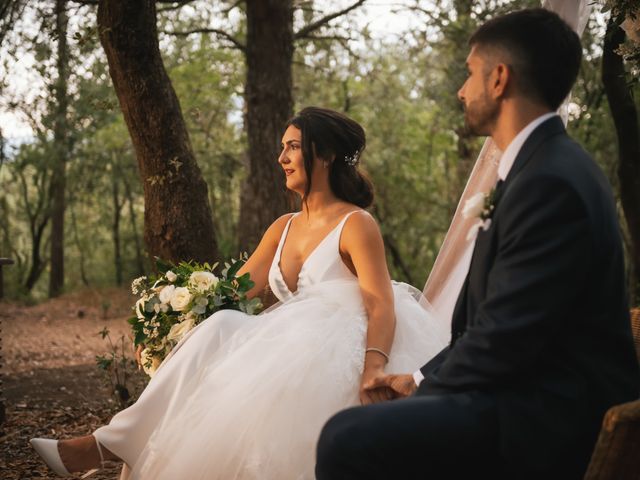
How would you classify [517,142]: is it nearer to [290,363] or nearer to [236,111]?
[290,363]

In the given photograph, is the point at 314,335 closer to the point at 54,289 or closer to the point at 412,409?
the point at 412,409

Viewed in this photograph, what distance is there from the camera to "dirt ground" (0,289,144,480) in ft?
18.3

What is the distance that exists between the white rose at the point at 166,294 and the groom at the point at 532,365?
1804 millimetres

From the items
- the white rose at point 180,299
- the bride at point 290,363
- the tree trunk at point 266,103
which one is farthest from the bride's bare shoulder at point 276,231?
the tree trunk at point 266,103

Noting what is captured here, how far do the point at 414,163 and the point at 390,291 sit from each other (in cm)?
1764

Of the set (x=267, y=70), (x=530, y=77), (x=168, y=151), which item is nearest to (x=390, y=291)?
(x=530, y=77)

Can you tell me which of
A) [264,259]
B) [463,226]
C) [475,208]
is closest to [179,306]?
[264,259]

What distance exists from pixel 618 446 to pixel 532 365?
31cm

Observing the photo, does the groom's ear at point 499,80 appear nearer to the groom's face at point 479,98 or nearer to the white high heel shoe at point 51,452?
the groom's face at point 479,98

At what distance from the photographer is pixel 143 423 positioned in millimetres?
3189

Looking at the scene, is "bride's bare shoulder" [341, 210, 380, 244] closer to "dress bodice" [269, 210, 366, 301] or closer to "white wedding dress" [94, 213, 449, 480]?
"dress bodice" [269, 210, 366, 301]

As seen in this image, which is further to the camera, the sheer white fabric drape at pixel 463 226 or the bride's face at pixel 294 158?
the bride's face at pixel 294 158

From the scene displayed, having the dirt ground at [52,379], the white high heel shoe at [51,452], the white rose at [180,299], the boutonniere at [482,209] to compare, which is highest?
the boutonniere at [482,209]

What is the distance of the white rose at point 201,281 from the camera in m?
3.65
